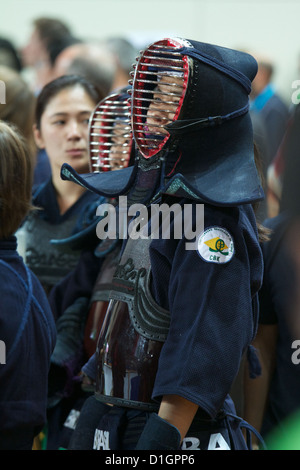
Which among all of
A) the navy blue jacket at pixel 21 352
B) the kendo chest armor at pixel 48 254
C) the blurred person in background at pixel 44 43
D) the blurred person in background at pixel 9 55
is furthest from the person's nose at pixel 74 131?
the blurred person in background at pixel 9 55

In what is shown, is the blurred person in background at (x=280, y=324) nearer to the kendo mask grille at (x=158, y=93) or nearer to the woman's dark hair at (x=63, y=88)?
the kendo mask grille at (x=158, y=93)

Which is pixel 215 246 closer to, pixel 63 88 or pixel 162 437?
pixel 162 437

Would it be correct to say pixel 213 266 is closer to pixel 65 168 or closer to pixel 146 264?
pixel 146 264

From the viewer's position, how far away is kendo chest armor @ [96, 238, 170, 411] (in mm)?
1901

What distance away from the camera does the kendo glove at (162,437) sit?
1747 mm

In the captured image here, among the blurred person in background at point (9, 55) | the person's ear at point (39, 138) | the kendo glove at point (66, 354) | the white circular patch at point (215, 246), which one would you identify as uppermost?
the blurred person in background at point (9, 55)

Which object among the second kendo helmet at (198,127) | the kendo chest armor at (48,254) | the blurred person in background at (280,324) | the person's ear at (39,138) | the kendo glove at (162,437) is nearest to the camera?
the kendo glove at (162,437)

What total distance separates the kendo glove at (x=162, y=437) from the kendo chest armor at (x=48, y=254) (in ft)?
4.61

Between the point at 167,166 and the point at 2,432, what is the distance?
857 millimetres

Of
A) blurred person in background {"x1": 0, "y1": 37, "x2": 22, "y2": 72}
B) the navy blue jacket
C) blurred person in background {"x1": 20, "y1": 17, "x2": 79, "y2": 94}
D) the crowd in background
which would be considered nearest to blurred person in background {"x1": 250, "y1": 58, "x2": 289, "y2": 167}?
the crowd in background

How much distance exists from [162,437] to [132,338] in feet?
0.94

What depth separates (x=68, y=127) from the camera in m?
3.28

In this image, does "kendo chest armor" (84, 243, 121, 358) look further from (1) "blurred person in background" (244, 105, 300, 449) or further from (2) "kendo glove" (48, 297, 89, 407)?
(1) "blurred person in background" (244, 105, 300, 449)
